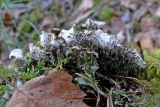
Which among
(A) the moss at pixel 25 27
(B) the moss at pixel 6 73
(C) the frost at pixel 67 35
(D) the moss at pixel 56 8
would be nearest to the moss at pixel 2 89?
(B) the moss at pixel 6 73

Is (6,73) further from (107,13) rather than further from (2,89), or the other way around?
(107,13)

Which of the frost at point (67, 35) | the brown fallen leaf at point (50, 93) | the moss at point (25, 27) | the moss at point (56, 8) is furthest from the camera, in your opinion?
the moss at point (56, 8)

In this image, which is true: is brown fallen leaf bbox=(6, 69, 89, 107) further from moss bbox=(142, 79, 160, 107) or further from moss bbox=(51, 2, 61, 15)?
moss bbox=(51, 2, 61, 15)

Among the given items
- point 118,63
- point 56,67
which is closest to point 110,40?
Answer: point 118,63

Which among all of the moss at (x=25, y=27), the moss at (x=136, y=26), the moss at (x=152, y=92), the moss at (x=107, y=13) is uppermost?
the moss at (x=107, y=13)

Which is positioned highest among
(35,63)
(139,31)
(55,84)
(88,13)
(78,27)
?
(88,13)

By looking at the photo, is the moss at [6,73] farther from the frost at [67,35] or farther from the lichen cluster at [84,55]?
the frost at [67,35]

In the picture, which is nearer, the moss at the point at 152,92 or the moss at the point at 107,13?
the moss at the point at 152,92

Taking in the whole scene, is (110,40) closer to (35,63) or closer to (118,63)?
(118,63)
